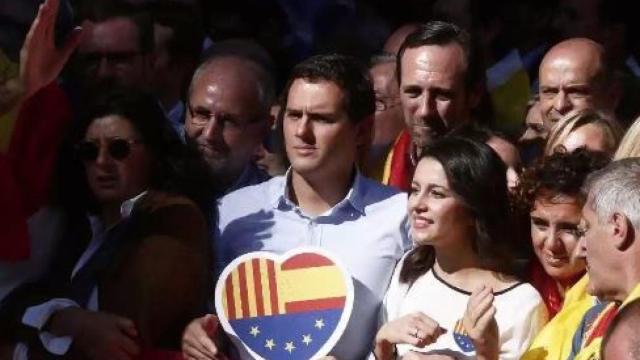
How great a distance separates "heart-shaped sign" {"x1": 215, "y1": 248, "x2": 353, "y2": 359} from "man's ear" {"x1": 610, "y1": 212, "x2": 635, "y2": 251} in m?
0.81

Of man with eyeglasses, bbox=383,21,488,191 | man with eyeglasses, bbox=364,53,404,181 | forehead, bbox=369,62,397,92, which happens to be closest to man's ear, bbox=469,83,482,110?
man with eyeglasses, bbox=383,21,488,191

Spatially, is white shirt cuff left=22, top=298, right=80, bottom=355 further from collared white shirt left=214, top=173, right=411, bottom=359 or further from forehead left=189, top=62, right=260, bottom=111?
forehead left=189, top=62, right=260, bottom=111

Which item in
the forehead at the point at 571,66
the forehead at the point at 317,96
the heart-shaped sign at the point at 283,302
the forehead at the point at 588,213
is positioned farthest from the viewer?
the forehead at the point at 571,66

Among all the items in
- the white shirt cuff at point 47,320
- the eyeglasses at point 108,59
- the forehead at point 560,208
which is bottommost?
the white shirt cuff at point 47,320

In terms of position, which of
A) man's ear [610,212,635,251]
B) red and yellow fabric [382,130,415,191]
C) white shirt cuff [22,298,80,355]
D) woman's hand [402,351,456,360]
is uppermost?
man's ear [610,212,635,251]

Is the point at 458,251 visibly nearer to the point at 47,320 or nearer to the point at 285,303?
the point at 285,303

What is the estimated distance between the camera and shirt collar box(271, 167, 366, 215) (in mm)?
4684

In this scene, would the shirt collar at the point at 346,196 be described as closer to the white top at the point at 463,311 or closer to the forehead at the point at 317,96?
the forehead at the point at 317,96

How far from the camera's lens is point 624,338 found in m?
3.28

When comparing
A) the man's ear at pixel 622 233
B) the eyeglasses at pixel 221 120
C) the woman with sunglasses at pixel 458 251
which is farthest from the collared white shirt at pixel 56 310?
the man's ear at pixel 622 233

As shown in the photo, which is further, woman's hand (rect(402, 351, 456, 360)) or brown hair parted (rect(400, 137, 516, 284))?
brown hair parted (rect(400, 137, 516, 284))

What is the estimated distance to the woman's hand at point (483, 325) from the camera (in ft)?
13.1

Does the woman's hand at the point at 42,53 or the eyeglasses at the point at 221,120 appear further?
the eyeglasses at the point at 221,120

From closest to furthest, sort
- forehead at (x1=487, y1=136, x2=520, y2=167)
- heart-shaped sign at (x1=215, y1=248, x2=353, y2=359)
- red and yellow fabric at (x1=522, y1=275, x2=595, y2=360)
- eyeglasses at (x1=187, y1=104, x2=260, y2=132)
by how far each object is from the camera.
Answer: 1. red and yellow fabric at (x1=522, y1=275, x2=595, y2=360)
2. heart-shaped sign at (x1=215, y1=248, x2=353, y2=359)
3. forehead at (x1=487, y1=136, x2=520, y2=167)
4. eyeglasses at (x1=187, y1=104, x2=260, y2=132)
